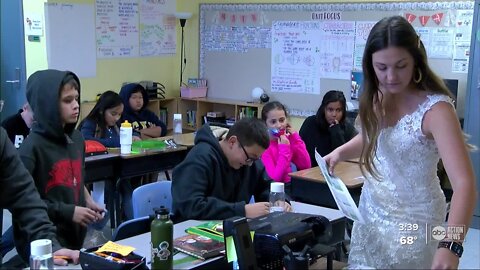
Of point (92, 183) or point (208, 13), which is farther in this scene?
point (208, 13)

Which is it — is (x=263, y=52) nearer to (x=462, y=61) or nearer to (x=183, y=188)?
(x=462, y=61)

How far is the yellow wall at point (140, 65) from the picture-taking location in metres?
5.88

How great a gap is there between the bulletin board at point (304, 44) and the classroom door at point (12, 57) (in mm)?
2281

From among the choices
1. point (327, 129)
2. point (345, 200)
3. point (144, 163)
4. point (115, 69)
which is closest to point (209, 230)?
point (345, 200)

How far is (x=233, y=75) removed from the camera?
6.94m

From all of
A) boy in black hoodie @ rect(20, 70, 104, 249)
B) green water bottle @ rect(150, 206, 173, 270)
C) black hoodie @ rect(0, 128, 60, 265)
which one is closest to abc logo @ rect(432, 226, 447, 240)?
green water bottle @ rect(150, 206, 173, 270)

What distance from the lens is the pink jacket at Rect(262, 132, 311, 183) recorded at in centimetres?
385

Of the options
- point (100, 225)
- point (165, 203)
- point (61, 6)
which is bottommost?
point (100, 225)

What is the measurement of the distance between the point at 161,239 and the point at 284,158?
2351 millimetres

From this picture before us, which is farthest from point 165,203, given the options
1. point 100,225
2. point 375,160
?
point 375,160

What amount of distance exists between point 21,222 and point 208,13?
5583 mm

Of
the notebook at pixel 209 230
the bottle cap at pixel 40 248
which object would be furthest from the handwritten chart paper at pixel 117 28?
the bottle cap at pixel 40 248

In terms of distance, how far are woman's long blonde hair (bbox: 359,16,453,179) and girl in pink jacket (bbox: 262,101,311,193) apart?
6.52ft

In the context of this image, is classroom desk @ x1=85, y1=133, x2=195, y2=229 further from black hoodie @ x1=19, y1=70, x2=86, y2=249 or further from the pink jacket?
black hoodie @ x1=19, y1=70, x2=86, y2=249
